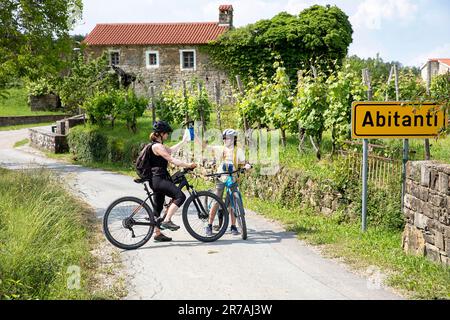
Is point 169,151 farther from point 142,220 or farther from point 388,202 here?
point 388,202

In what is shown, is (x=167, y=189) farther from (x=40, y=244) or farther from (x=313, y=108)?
(x=313, y=108)

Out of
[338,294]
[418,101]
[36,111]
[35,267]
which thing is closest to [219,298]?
[338,294]

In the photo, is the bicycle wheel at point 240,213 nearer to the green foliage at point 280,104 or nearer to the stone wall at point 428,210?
the stone wall at point 428,210

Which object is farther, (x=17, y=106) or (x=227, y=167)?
(x=17, y=106)

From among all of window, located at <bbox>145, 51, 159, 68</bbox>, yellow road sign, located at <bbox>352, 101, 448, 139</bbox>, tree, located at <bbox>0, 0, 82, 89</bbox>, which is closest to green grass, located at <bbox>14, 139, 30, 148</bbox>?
tree, located at <bbox>0, 0, 82, 89</bbox>

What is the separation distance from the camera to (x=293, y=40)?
3441 cm

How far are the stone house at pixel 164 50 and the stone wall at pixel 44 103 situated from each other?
729 centimetres

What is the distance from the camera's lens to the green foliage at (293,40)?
3412cm

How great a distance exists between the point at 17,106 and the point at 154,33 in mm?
14686

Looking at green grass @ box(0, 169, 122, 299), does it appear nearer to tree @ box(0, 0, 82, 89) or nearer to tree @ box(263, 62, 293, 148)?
tree @ box(263, 62, 293, 148)

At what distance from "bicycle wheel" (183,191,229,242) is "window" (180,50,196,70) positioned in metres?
32.1

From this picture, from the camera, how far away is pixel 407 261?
21.7 ft

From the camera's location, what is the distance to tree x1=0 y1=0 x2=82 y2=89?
17.6m

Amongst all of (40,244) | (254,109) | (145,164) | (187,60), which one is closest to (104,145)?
(254,109)
